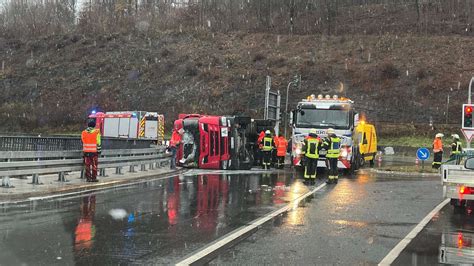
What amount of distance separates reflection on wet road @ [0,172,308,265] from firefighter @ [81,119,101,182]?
1202 mm

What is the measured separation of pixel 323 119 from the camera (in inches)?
798

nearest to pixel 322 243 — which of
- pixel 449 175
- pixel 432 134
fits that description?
pixel 449 175

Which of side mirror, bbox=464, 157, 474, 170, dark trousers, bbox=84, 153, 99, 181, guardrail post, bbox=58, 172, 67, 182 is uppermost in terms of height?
side mirror, bbox=464, 157, 474, 170

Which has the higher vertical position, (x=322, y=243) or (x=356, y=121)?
(x=356, y=121)

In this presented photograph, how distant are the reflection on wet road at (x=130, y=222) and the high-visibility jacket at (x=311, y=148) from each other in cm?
194

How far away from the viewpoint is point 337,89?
163 feet

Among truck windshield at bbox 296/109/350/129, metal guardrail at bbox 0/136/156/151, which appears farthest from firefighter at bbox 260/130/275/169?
metal guardrail at bbox 0/136/156/151

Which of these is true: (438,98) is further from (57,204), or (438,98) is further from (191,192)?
(57,204)

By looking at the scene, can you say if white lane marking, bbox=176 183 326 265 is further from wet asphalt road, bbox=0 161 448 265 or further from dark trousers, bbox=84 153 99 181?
dark trousers, bbox=84 153 99 181

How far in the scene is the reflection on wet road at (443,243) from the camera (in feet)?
21.8

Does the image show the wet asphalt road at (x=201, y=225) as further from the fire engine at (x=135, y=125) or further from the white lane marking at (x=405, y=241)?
the fire engine at (x=135, y=125)

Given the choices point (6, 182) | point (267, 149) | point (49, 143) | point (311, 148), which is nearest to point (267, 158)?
point (267, 149)

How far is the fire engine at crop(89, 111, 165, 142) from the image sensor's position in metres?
33.8

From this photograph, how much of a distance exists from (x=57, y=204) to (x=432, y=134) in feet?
123
